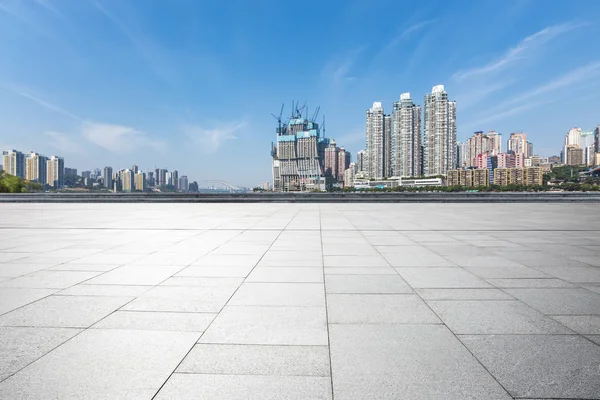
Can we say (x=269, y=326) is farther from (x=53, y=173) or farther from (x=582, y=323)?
(x=53, y=173)

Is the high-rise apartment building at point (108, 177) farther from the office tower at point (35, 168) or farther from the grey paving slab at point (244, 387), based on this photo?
the grey paving slab at point (244, 387)

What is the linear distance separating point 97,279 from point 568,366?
6.46 meters

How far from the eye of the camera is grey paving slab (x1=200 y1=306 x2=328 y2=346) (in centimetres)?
349

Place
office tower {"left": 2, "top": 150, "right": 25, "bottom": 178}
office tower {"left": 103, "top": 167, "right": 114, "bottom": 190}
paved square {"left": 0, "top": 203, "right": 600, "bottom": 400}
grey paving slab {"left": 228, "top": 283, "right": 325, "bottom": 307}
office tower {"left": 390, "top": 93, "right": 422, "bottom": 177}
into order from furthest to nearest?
office tower {"left": 390, "top": 93, "right": 422, "bottom": 177}, office tower {"left": 103, "top": 167, "right": 114, "bottom": 190}, office tower {"left": 2, "top": 150, "right": 25, "bottom": 178}, grey paving slab {"left": 228, "top": 283, "right": 325, "bottom": 307}, paved square {"left": 0, "top": 203, "right": 600, "bottom": 400}

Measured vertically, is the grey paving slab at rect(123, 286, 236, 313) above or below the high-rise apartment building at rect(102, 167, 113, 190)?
below

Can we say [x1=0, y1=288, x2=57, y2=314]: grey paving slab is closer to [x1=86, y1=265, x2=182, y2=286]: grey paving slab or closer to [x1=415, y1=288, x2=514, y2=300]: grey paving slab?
[x1=86, y1=265, x2=182, y2=286]: grey paving slab

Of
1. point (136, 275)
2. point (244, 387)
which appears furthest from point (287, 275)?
point (244, 387)

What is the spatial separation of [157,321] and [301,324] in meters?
1.68

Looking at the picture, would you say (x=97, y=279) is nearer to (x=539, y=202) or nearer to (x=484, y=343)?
(x=484, y=343)

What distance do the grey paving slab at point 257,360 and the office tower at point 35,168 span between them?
183 m

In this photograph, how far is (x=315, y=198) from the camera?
107 feet

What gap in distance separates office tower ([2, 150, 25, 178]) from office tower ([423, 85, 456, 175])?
648ft

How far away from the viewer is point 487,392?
2.59 m

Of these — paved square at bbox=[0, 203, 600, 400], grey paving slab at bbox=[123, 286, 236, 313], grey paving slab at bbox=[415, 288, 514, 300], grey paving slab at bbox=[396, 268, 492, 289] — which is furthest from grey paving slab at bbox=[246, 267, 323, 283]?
grey paving slab at bbox=[415, 288, 514, 300]
